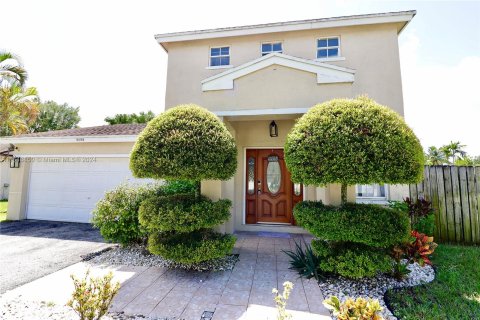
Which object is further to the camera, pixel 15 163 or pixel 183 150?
pixel 15 163

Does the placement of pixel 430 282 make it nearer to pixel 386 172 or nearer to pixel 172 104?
pixel 386 172

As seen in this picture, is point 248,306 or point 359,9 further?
point 359,9

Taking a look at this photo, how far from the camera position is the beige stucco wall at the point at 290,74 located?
695 centimetres

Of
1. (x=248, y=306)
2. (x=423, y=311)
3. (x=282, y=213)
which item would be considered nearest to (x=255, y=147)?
(x=282, y=213)

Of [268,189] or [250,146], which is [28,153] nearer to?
[250,146]

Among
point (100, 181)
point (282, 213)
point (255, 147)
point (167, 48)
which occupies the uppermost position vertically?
point (167, 48)

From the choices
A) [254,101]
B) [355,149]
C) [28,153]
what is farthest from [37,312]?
[28,153]

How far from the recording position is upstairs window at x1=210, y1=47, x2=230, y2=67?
10.7 m

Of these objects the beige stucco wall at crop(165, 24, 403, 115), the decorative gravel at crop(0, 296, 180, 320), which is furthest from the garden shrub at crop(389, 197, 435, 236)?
the decorative gravel at crop(0, 296, 180, 320)

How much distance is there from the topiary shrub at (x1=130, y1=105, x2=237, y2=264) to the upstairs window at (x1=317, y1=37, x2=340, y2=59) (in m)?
7.23

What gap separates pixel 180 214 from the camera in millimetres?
5047

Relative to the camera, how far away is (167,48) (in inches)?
443

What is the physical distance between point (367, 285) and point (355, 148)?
2.91 meters

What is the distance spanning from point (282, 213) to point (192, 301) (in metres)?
5.80
